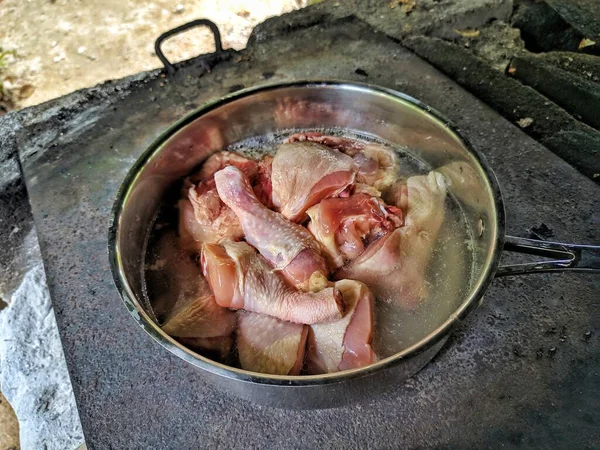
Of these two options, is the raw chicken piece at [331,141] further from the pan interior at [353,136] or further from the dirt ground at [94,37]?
the dirt ground at [94,37]

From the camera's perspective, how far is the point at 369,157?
1918 millimetres

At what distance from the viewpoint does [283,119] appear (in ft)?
6.86

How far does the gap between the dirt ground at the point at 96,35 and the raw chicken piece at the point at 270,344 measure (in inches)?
121

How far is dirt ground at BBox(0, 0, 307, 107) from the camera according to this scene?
158 inches

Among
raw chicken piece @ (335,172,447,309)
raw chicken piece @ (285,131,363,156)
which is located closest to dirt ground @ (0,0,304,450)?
raw chicken piece @ (285,131,363,156)

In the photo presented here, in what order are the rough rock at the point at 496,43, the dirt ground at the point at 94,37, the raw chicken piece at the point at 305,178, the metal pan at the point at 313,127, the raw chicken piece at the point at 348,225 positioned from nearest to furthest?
the metal pan at the point at 313,127
the raw chicken piece at the point at 348,225
the raw chicken piece at the point at 305,178
the rough rock at the point at 496,43
the dirt ground at the point at 94,37

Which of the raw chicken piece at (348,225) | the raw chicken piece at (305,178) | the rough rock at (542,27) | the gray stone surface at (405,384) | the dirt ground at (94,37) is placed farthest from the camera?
the dirt ground at (94,37)

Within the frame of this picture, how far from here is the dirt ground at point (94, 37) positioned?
13.1ft

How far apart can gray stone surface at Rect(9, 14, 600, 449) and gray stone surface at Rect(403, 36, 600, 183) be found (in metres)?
0.10

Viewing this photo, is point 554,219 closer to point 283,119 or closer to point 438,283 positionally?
point 438,283

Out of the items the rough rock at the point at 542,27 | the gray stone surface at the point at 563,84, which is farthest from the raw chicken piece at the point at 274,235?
the rough rock at the point at 542,27

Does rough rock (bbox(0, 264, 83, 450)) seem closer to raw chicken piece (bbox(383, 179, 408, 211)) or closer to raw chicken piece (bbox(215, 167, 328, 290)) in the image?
raw chicken piece (bbox(215, 167, 328, 290))

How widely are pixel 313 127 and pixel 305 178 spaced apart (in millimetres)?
452

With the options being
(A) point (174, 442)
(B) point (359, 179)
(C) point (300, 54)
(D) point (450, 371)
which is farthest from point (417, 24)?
(A) point (174, 442)
